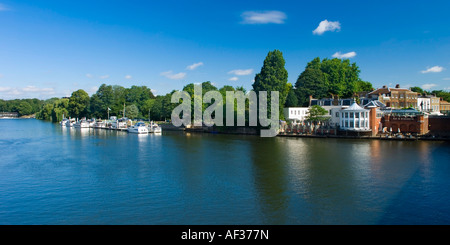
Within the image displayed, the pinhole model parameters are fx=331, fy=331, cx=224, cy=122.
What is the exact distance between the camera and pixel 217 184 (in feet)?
85.9

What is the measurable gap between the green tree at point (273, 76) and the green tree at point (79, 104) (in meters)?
85.9

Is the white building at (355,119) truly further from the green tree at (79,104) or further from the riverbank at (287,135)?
the green tree at (79,104)

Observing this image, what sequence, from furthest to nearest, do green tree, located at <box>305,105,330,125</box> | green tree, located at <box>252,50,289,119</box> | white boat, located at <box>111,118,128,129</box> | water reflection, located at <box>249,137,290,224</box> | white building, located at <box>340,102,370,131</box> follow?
1. white boat, located at <box>111,118,128,129</box>
2. green tree, located at <box>305,105,330,125</box>
3. green tree, located at <box>252,50,289,119</box>
4. white building, located at <box>340,102,370,131</box>
5. water reflection, located at <box>249,137,290,224</box>

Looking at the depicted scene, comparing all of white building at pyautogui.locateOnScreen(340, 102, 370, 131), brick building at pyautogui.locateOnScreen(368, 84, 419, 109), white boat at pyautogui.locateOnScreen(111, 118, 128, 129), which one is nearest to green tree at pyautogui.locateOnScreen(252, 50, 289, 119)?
white building at pyautogui.locateOnScreen(340, 102, 370, 131)

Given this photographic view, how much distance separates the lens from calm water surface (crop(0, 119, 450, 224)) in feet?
62.7

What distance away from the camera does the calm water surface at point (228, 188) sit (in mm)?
19109

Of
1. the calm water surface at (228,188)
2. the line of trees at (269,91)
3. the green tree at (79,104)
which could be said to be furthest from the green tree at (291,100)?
the green tree at (79,104)

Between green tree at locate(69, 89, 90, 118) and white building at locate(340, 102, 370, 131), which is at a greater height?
green tree at locate(69, 89, 90, 118)

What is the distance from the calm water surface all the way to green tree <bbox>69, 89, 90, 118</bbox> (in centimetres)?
9367

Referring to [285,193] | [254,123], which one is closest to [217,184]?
[285,193]

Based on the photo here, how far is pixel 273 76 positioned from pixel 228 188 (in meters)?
45.9

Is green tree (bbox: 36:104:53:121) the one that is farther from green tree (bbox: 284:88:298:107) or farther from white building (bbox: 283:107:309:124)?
white building (bbox: 283:107:309:124)

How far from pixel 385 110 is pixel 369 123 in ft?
32.2
